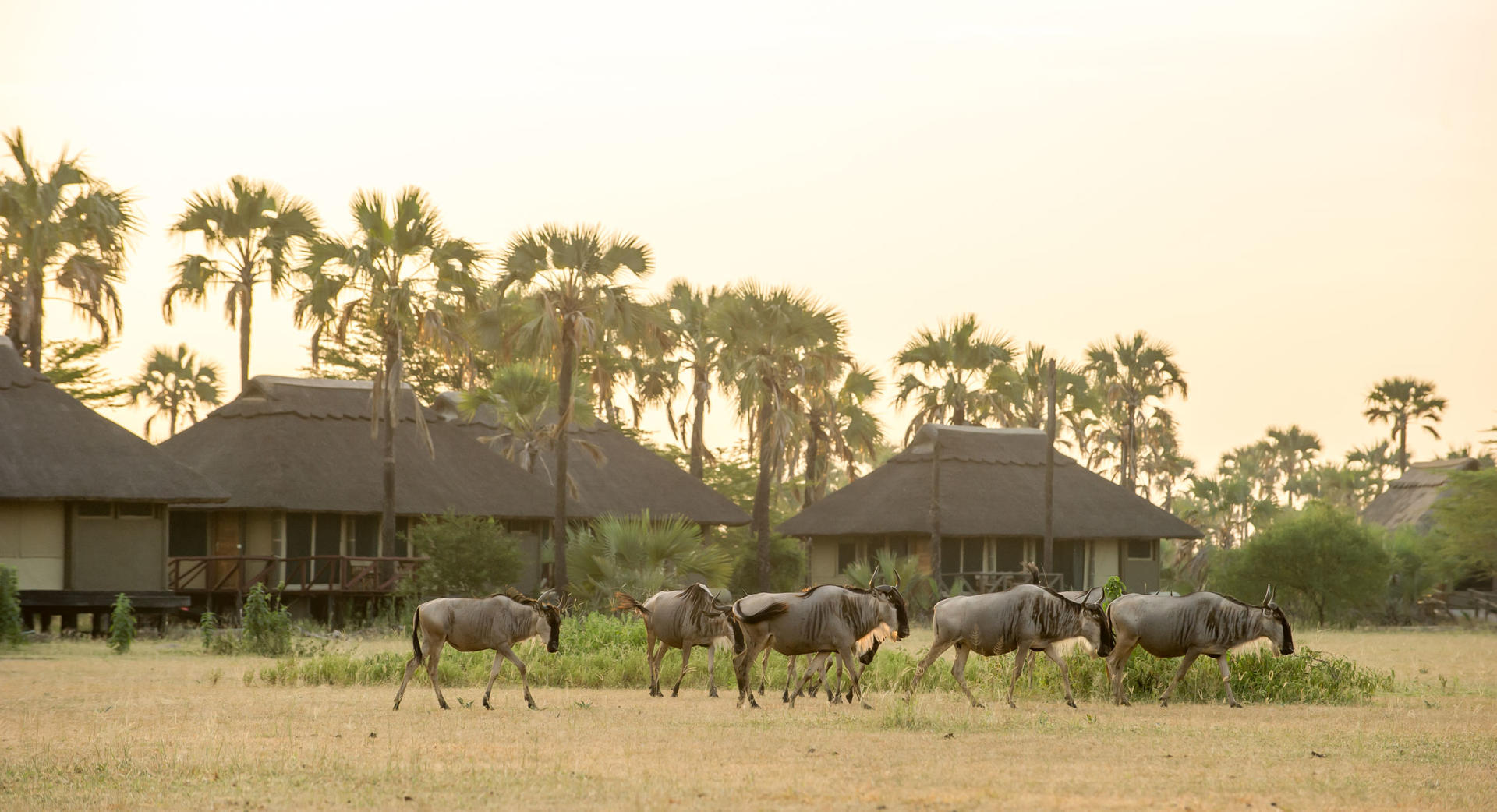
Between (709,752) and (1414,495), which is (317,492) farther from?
(1414,495)

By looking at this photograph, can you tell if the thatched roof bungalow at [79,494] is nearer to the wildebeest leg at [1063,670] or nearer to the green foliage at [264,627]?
the green foliage at [264,627]

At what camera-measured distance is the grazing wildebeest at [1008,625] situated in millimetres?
18250

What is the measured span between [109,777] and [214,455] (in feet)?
96.0

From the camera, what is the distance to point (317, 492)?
3916cm

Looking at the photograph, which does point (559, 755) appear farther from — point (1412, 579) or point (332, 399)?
point (1412, 579)

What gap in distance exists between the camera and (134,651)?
28.8 m

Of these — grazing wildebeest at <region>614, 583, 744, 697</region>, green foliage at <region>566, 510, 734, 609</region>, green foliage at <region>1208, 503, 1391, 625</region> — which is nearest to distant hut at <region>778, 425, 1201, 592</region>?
green foliage at <region>1208, 503, 1391, 625</region>

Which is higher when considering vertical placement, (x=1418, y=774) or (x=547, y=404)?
(x=547, y=404)

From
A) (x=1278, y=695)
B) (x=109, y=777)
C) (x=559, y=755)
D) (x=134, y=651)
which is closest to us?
(x=109, y=777)

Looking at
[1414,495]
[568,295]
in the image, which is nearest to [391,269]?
[568,295]

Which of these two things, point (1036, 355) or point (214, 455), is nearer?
point (214, 455)

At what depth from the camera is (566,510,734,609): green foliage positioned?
34.3 metres

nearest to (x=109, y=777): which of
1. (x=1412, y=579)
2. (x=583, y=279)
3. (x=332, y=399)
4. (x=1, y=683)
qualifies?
(x=1, y=683)

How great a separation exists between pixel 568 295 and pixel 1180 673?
23186 mm
